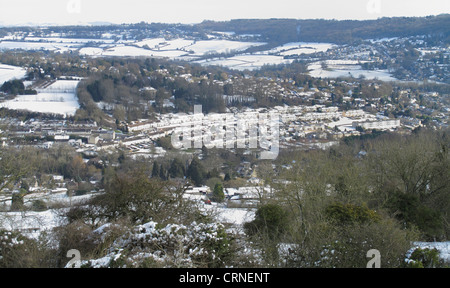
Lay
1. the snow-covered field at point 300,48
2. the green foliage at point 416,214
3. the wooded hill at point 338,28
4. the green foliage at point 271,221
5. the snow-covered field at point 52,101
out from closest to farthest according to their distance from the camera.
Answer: the green foliage at point 271,221, the green foliage at point 416,214, the snow-covered field at point 52,101, the wooded hill at point 338,28, the snow-covered field at point 300,48

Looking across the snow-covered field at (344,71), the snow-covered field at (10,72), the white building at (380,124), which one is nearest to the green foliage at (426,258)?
the white building at (380,124)

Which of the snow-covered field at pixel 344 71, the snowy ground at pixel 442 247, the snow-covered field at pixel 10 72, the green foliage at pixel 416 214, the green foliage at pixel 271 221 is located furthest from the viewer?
the snow-covered field at pixel 344 71

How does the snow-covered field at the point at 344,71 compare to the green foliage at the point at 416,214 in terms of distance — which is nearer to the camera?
the green foliage at the point at 416,214

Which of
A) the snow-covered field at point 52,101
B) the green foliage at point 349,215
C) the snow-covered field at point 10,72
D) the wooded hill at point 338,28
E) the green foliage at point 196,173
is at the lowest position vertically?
the green foliage at point 196,173

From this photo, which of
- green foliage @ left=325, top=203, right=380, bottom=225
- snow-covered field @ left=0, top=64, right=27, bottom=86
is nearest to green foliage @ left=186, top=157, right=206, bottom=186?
green foliage @ left=325, top=203, right=380, bottom=225

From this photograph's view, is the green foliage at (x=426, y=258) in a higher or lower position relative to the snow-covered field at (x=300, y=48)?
lower

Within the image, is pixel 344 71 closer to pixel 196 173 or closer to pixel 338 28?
pixel 338 28

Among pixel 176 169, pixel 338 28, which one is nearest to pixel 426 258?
pixel 176 169

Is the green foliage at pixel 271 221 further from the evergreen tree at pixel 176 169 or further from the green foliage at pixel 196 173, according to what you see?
the evergreen tree at pixel 176 169

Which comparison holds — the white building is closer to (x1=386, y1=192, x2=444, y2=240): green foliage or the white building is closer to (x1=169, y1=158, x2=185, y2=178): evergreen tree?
(x1=169, y1=158, x2=185, y2=178): evergreen tree
